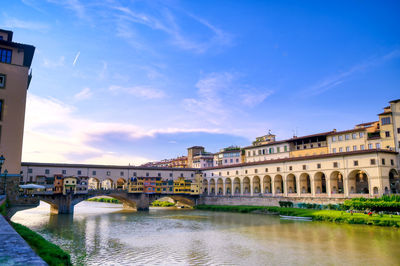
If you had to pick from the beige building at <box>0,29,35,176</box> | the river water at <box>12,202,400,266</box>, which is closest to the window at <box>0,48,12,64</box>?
the beige building at <box>0,29,35,176</box>

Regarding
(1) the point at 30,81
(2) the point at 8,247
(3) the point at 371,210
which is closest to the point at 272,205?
(3) the point at 371,210

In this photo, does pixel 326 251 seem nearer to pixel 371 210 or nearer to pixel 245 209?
pixel 371 210

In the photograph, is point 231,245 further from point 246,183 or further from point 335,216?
point 246,183

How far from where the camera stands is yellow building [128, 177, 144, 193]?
73431 millimetres

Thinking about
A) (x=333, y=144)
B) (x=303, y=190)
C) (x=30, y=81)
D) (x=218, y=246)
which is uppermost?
(x=30, y=81)

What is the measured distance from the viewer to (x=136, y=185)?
74250 mm

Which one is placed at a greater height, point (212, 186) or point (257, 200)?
point (212, 186)

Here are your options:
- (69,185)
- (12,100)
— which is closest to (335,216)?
(12,100)

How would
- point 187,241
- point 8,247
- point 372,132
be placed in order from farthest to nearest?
1. point 372,132
2. point 187,241
3. point 8,247

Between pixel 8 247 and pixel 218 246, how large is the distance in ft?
73.1

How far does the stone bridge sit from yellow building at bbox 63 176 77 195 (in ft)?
4.39

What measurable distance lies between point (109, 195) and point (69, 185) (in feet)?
29.7

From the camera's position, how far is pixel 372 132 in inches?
2244

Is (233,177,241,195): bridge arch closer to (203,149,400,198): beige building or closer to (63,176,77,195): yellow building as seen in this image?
(203,149,400,198): beige building
